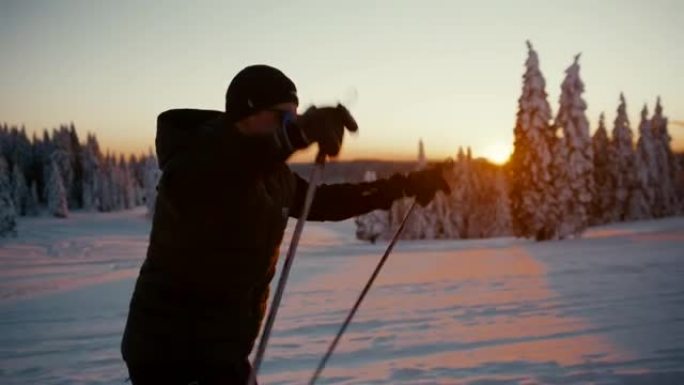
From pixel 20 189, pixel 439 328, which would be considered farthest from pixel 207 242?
pixel 20 189

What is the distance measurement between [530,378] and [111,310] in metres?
8.74

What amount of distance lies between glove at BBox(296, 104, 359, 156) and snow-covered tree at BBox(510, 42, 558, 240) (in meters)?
35.4

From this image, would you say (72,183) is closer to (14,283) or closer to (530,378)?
(14,283)

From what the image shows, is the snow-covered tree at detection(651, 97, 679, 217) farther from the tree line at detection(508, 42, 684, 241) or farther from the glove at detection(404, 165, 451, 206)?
the glove at detection(404, 165, 451, 206)

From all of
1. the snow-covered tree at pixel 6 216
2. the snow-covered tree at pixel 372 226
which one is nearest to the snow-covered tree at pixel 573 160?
the snow-covered tree at pixel 372 226

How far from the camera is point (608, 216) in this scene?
5638 centimetres

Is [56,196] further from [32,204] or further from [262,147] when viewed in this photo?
[262,147]

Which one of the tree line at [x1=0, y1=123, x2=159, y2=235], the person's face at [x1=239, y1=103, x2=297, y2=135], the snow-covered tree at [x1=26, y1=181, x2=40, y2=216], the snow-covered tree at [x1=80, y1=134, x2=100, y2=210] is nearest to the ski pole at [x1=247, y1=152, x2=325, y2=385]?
the person's face at [x1=239, y1=103, x2=297, y2=135]

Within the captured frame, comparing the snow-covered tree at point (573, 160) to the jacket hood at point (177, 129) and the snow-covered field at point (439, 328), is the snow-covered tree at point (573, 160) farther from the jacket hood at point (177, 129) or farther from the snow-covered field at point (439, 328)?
the jacket hood at point (177, 129)

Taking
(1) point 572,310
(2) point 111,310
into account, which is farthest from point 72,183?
(1) point 572,310

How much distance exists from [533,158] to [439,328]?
1176 inches

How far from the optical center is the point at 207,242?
7.49 ft

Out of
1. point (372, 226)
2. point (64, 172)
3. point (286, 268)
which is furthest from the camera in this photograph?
point (64, 172)

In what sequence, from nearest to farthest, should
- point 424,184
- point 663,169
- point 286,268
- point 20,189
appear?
point 286,268
point 424,184
point 663,169
point 20,189
